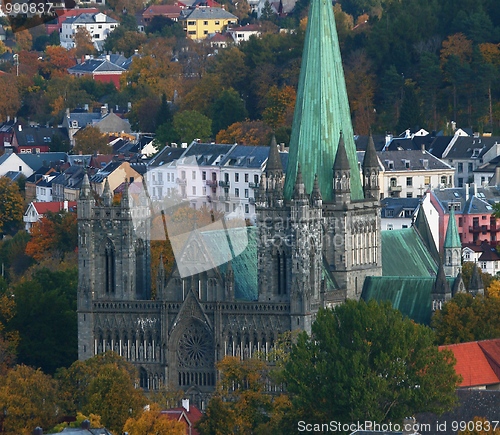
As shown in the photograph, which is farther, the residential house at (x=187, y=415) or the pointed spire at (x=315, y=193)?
the pointed spire at (x=315, y=193)

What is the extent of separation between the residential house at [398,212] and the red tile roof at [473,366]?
166 feet

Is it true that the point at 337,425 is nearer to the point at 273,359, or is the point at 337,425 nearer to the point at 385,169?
the point at 273,359

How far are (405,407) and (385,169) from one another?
7959 cm

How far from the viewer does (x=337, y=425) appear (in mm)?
115500

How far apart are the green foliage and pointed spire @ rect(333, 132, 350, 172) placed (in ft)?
51.3

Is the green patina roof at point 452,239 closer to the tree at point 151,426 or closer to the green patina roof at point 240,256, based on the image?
the green patina roof at point 240,256

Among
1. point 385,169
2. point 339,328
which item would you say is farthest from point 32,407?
point 385,169

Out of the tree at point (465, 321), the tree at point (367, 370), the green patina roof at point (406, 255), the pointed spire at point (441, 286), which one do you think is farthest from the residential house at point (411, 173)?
the tree at point (367, 370)

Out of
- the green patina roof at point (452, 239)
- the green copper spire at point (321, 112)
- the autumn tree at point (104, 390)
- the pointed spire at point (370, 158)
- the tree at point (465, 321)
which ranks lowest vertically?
the autumn tree at point (104, 390)

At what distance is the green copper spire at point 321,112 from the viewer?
137375 mm

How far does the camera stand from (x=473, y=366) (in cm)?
12731

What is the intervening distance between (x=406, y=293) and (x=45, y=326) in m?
18.1

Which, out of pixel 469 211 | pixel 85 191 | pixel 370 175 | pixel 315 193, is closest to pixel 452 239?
pixel 370 175

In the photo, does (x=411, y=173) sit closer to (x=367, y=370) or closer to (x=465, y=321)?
(x=465, y=321)
